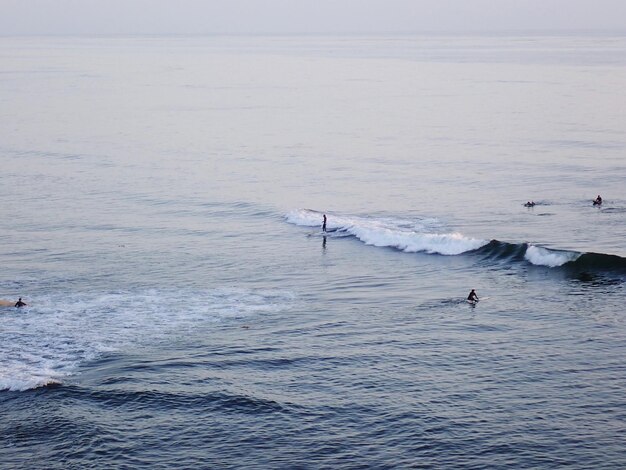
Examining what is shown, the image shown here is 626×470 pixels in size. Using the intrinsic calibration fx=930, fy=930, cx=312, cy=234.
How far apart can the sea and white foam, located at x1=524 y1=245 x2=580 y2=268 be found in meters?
0.23

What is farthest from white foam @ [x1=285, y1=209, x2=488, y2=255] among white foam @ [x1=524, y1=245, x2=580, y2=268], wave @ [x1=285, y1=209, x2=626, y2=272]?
white foam @ [x1=524, y1=245, x2=580, y2=268]

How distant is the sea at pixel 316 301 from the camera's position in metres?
37.1

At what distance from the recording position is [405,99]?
15988 cm

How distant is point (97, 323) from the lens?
5088cm

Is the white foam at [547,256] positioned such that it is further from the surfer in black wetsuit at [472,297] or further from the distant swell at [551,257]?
the surfer in black wetsuit at [472,297]

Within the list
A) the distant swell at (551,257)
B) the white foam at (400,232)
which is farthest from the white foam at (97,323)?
A: the distant swell at (551,257)

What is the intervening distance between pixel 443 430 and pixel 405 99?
127 m

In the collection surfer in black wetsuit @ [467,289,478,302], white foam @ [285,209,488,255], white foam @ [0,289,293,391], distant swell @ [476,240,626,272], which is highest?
white foam @ [285,209,488,255]

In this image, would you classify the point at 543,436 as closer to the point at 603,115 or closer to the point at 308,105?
the point at 603,115

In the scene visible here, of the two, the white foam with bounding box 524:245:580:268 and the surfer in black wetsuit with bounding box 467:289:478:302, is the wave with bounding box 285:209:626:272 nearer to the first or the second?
the white foam with bounding box 524:245:580:268

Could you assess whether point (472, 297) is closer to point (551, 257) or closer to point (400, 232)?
point (551, 257)

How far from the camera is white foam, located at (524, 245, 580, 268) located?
6134cm

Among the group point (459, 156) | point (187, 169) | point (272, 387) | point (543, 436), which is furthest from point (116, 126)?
point (543, 436)

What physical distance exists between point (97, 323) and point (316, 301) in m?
12.6
